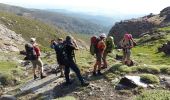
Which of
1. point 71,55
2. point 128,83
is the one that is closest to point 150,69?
point 128,83

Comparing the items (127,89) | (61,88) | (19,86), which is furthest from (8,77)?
(127,89)

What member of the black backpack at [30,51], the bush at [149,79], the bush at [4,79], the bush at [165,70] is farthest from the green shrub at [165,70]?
the bush at [4,79]

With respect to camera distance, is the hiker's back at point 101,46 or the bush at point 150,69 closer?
the hiker's back at point 101,46

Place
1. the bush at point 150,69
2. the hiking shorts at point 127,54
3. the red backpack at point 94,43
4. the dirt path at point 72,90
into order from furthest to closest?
the hiking shorts at point 127,54 < the bush at point 150,69 < the red backpack at point 94,43 < the dirt path at point 72,90

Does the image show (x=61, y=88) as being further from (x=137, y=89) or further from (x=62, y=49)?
(x=137, y=89)

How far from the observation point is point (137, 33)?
273ft

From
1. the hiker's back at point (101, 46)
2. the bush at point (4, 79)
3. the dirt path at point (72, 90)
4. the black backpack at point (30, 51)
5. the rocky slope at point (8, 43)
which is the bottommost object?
the rocky slope at point (8, 43)

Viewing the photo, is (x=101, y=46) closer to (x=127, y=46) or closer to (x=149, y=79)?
(x=149, y=79)

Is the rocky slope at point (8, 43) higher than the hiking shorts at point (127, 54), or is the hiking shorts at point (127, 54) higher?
the hiking shorts at point (127, 54)

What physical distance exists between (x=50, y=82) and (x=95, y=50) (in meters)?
3.30

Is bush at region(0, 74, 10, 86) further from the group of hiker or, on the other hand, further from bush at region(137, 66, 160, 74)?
bush at region(137, 66, 160, 74)

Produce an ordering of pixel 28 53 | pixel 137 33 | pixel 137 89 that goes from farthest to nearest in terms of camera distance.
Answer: pixel 137 33
pixel 28 53
pixel 137 89

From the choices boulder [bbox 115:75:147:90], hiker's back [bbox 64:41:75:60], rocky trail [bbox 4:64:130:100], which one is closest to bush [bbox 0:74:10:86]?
rocky trail [bbox 4:64:130:100]

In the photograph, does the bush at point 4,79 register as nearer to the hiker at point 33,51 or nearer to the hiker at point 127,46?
the hiker at point 33,51
